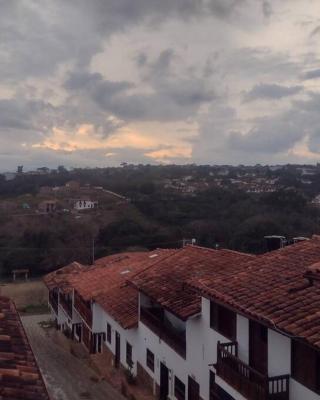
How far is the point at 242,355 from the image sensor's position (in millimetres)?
12031

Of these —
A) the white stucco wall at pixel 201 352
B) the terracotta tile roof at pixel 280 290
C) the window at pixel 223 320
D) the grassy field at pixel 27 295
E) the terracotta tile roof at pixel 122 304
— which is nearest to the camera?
the terracotta tile roof at pixel 280 290

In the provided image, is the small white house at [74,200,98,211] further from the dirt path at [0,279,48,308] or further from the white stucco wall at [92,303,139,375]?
the white stucco wall at [92,303,139,375]

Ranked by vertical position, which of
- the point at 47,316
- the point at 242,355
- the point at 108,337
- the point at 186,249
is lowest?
the point at 47,316

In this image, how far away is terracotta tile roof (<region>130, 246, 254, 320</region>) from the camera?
1497 centimetres

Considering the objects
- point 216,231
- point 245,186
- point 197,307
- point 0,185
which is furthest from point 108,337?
point 0,185

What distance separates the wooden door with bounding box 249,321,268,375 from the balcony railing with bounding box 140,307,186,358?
4189mm

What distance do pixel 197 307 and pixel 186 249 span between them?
709 cm

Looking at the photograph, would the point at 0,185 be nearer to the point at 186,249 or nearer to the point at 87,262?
the point at 87,262

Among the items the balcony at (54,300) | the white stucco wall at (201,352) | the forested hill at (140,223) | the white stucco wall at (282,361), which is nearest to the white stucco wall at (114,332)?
the white stucco wall at (201,352)

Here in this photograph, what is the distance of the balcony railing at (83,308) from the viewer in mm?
23797

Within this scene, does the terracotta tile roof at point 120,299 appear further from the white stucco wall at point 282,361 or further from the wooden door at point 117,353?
the white stucco wall at point 282,361

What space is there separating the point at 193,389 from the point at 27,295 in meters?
29.4

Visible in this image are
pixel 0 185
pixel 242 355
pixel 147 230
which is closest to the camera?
pixel 242 355

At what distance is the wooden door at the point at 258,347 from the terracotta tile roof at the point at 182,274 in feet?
9.16
